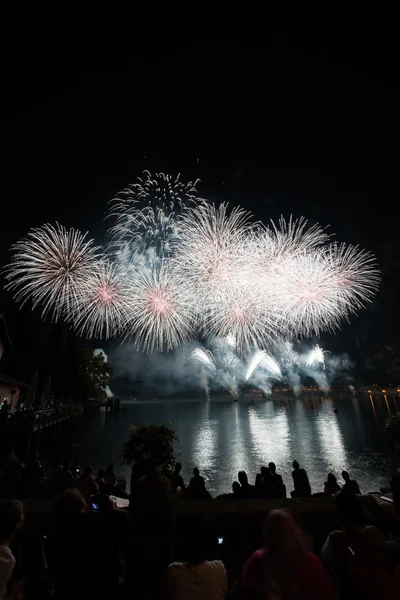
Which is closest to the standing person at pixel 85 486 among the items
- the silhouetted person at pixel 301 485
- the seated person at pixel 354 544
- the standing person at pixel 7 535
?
the silhouetted person at pixel 301 485

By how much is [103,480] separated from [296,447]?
33.8 m

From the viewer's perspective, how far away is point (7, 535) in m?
2.99

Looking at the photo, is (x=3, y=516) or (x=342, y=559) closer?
(x=342, y=559)

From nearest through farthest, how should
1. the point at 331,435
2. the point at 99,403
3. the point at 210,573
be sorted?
1. the point at 210,573
2. the point at 331,435
3. the point at 99,403

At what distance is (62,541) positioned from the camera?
2654 mm

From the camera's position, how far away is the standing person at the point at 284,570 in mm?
2152

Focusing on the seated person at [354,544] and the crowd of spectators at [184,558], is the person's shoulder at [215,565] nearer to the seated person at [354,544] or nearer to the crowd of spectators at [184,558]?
the crowd of spectators at [184,558]

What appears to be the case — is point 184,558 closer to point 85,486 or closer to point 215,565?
point 215,565

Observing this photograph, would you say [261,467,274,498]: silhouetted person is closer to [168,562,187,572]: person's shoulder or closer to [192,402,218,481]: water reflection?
[168,562,187,572]: person's shoulder

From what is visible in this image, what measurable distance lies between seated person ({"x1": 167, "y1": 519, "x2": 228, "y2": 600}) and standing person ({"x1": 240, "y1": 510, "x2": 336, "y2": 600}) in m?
0.30

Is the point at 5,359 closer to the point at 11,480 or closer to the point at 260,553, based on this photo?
the point at 11,480

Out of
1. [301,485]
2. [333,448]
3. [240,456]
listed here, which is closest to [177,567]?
[301,485]

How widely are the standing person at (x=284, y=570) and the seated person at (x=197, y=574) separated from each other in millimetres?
301

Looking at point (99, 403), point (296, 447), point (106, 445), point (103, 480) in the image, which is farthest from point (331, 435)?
point (99, 403)
